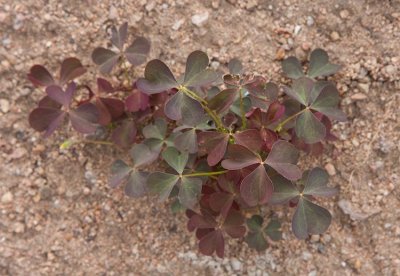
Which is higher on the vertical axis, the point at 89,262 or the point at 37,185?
the point at 37,185

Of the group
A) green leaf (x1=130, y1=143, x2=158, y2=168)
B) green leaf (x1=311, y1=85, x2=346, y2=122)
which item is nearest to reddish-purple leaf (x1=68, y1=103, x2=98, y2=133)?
green leaf (x1=130, y1=143, x2=158, y2=168)

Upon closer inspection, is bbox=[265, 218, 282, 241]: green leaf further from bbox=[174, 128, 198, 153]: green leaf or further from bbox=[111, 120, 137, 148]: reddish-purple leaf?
bbox=[111, 120, 137, 148]: reddish-purple leaf

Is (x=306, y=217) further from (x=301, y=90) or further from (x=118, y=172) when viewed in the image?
(x=118, y=172)

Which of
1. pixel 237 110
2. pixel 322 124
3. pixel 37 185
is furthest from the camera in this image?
pixel 37 185

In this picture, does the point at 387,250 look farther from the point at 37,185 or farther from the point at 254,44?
the point at 37,185

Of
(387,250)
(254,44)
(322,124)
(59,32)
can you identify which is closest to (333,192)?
(322,124)

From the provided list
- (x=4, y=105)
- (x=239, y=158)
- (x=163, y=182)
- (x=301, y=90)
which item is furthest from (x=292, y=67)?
(x=4, y=105)
